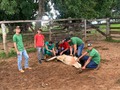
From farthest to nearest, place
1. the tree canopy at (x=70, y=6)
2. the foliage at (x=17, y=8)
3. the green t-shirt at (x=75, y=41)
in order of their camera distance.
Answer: the tree canopy at (x=70, y=6) < the foliage at (x=17, y=8) < the green t-shirt at (x=75, y=41)

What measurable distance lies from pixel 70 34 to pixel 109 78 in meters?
7.48

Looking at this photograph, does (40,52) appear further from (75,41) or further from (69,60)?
(75,41)

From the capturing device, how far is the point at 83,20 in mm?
14906

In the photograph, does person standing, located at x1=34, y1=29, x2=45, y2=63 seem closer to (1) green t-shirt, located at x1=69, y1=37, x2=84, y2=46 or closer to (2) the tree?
(1) green t-shirt, located at x1=69, y1=37, x2=84, y2=46

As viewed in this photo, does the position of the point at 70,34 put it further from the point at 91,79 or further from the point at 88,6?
the point at 91,79

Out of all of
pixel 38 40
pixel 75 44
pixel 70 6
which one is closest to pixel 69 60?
pixel 75 44

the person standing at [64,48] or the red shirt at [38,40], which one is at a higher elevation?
the red shirt at [38,40]

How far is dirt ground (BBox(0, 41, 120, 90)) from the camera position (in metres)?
6.69

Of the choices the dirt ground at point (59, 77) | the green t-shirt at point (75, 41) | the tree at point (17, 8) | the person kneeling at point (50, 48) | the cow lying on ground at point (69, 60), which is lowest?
the dirt ground at point (59, 77)

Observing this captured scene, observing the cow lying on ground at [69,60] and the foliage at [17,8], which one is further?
the foliage at [17,8]

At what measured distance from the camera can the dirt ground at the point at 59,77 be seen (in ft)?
21.9

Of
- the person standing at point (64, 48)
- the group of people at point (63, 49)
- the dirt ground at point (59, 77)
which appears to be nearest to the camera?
the dirt ground at point (59, 77)

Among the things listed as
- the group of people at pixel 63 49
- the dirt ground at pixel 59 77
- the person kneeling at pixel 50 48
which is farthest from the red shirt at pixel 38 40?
the dirt ground at pixel 59 77

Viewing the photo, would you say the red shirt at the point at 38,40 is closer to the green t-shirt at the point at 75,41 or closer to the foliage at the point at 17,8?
the green t-shirt at the point at 75,41
